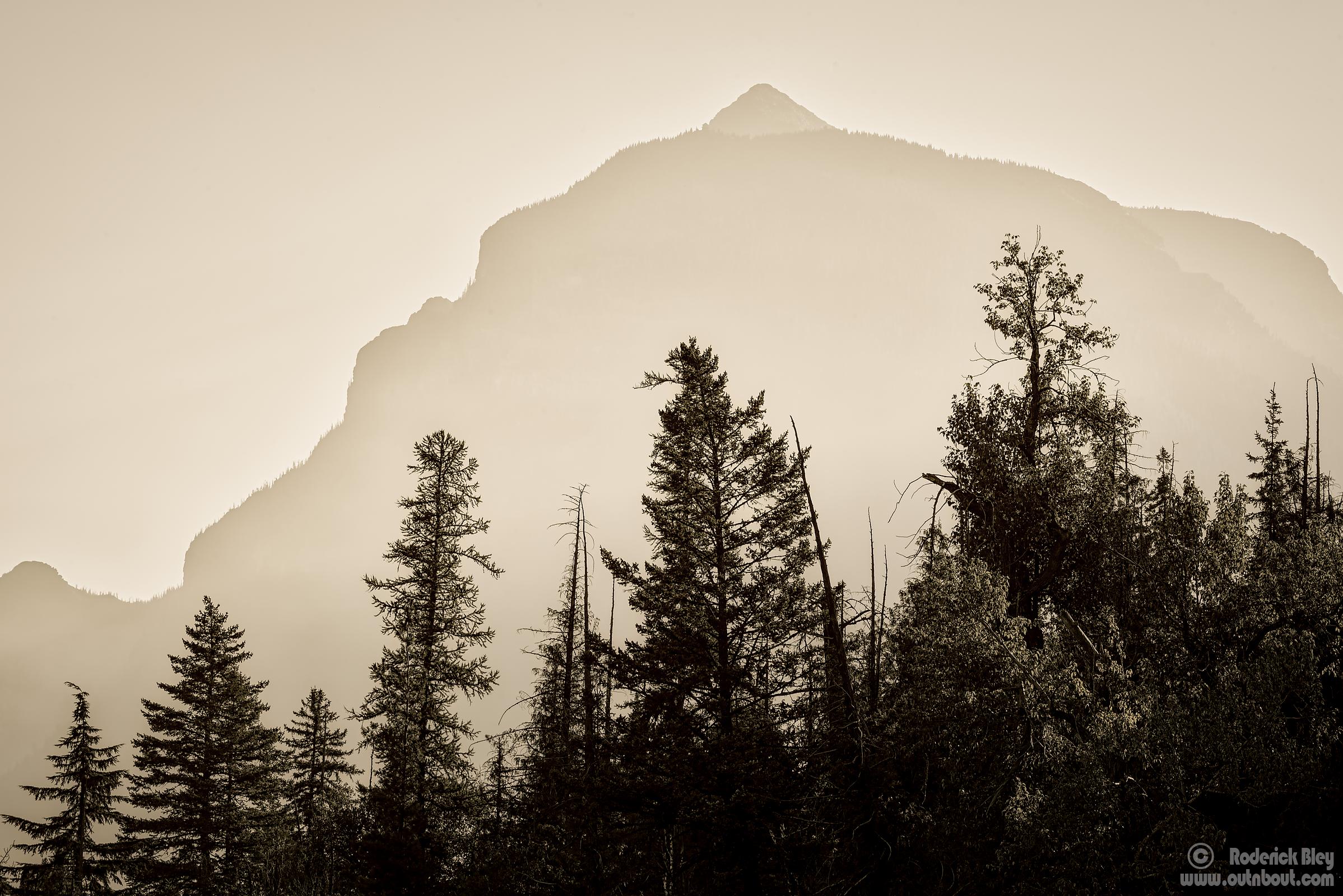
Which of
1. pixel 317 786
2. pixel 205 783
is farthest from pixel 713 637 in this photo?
pixel 317 786

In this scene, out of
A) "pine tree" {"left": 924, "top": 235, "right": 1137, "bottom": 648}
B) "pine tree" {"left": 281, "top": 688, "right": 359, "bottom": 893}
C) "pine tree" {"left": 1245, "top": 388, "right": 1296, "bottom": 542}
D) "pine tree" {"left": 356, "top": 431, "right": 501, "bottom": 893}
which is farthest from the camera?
"pine tree" {"left": 281, "top": 688, "right": 359, "bottom": 893}

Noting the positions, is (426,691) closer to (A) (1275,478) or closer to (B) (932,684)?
(B) (932,684)

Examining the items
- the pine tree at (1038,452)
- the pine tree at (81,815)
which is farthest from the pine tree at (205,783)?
the pine tree at (1038,452)

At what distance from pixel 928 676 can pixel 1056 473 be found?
16.0ft

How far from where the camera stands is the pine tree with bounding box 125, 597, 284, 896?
29625 millimetres

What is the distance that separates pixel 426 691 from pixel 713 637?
8.08 metres

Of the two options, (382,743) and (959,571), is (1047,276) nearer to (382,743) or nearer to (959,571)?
(959,571)

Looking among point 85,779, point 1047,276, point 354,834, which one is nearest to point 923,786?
point 1047,276

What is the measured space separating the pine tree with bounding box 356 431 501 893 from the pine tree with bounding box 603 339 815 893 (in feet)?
16.5

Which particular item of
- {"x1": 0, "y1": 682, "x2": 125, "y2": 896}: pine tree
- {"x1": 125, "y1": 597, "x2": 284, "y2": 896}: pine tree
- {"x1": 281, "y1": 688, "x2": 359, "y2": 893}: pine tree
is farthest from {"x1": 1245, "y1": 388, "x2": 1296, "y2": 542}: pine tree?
{"x1": 0, "y1": 682, "x2": 125, "y2": 896}: pine tree

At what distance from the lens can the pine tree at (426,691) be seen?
885 inches

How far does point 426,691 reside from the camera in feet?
77.7

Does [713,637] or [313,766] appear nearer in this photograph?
[713,637]

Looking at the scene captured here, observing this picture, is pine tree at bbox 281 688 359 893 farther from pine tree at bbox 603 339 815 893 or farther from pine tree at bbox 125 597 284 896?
pine tree at bbox 603 339 815 893
